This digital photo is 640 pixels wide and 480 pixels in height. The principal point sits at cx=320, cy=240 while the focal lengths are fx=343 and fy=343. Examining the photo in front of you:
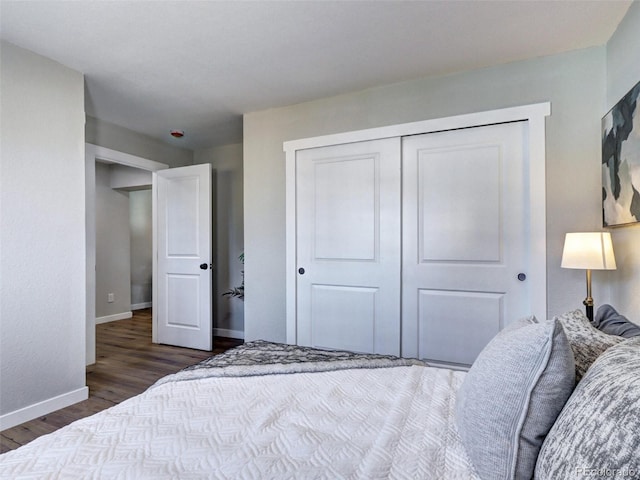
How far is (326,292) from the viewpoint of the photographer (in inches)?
120

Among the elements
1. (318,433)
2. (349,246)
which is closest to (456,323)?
(349,246)

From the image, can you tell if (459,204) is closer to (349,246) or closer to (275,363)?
(349,246)

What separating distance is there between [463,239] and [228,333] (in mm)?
3178

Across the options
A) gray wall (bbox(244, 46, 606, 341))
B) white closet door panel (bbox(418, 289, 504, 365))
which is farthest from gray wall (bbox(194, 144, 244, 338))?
white closet door panel (bbox(418, 289, 504, 365))

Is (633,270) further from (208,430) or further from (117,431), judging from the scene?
(117,431)

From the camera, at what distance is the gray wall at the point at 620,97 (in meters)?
1.78

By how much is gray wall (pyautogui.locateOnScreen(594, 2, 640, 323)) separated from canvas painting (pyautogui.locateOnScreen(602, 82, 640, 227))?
0.09 metres

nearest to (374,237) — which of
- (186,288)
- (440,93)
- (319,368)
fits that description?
(440,93)

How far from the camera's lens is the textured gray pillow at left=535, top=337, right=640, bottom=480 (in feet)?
1.73

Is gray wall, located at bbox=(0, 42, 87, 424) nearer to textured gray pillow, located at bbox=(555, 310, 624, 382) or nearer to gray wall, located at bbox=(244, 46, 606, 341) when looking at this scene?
gray wall, located at bbox=(244, 46, 606, 341)

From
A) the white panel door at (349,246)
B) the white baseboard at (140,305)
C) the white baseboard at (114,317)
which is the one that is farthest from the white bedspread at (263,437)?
the white baseboard at (140,305)

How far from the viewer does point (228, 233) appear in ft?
14.8

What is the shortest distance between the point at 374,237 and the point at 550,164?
4.35 ft

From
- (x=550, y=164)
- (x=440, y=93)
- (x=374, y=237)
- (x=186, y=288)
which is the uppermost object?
(x=440, y=93)
